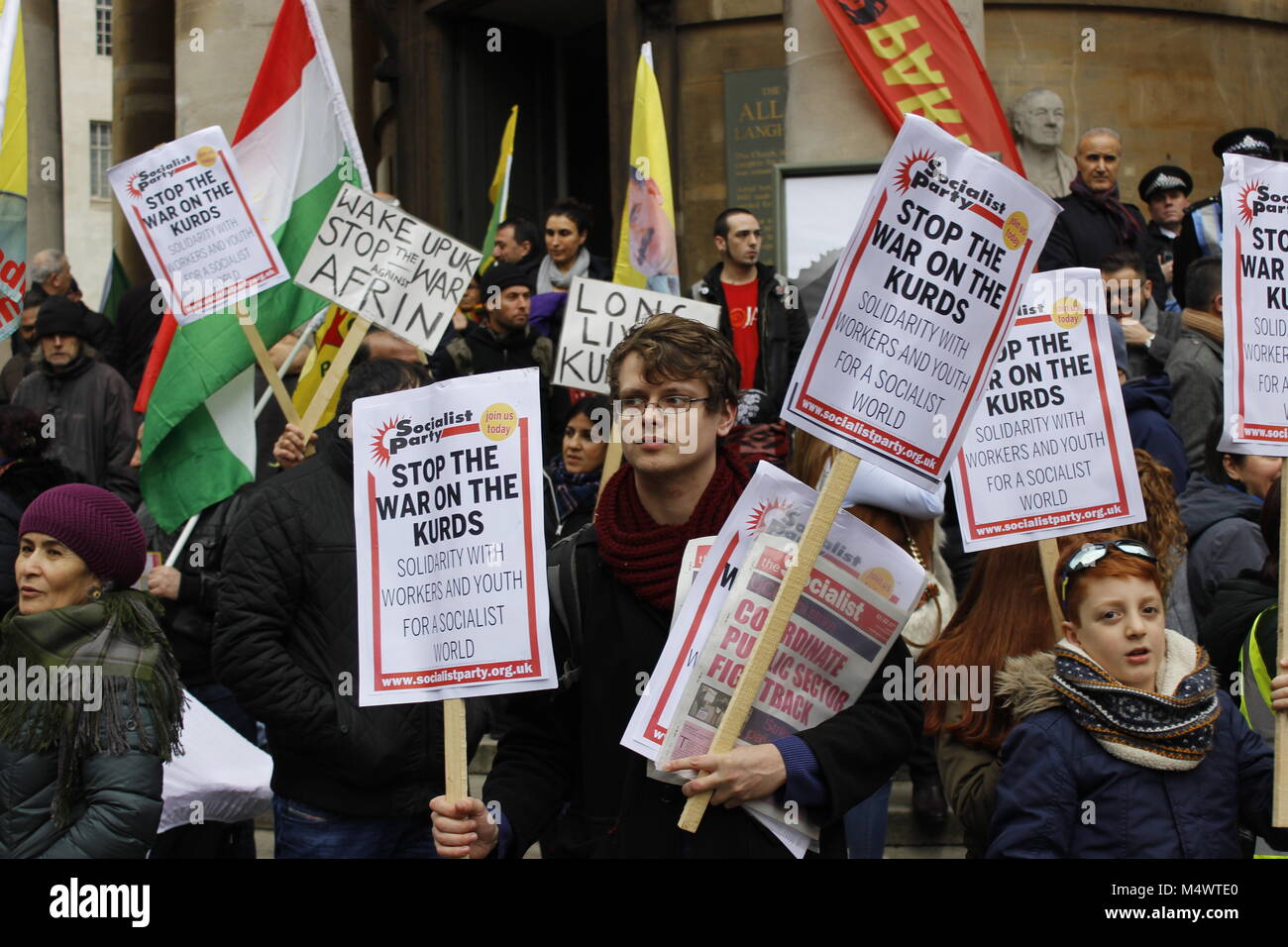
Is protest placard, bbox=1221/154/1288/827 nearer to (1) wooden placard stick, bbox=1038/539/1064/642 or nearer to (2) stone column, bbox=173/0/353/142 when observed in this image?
(1) wooden placard stick, bbox=1038/539/1064/642

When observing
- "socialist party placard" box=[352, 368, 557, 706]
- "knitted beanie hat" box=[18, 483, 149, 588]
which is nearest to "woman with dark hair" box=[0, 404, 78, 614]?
"knitted beanie hat" box=[18, 483, 149, 588]

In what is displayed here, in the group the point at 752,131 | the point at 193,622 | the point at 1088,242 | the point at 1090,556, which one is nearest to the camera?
the point at 1090,556

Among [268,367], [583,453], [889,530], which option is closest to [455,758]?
[889,530]

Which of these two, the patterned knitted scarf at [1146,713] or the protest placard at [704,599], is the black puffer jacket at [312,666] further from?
the patterned knitted scarf at [1146,713]

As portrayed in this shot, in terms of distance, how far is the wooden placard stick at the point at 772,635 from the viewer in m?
3.43

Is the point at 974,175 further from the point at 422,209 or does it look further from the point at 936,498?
the point at 422,209

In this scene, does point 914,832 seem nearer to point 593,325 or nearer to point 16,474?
point 593,325

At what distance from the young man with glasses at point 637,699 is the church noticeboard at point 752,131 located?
9.10 m

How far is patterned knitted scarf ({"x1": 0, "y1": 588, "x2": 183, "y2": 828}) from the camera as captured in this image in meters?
4.23

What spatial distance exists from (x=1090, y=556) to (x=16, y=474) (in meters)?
4.41

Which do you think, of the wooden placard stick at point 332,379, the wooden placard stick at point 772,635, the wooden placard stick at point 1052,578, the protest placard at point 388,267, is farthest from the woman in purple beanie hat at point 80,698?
the protest placard at point 388,267

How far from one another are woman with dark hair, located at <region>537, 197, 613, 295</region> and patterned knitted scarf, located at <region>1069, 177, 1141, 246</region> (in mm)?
2845

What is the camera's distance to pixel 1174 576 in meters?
5.72

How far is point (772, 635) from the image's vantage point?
345 centimetres
